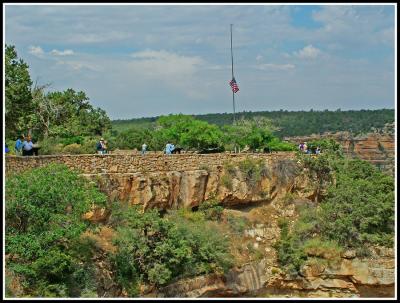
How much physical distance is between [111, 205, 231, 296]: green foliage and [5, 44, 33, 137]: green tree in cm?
613

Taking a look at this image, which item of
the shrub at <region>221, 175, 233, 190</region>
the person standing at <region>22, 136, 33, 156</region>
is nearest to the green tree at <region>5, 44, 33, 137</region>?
the person standing at <region>22, 136, 33, 156</region>

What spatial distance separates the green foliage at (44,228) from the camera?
14.8m

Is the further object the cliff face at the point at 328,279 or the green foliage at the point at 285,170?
the green foliage at the point at 285,170

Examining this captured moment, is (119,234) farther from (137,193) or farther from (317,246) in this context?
(317,246)

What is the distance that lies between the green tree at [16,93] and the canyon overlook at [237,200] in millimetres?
4952

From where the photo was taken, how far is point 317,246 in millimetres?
22234

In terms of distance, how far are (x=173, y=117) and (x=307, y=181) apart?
1114cm

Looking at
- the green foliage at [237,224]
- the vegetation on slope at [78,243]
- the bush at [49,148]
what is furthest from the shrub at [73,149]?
the green foliage at [237,224]

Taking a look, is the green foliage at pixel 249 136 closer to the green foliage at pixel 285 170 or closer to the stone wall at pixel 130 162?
the green foliage at pixel 285 170

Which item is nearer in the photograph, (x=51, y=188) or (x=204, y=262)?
(x=51, y=188)

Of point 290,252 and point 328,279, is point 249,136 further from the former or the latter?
point 328,279

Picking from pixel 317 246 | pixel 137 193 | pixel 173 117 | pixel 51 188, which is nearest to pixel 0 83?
pixel 51 188

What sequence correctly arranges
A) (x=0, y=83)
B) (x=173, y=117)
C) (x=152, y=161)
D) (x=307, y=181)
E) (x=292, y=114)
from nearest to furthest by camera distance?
(x=0, y=83) < (x=152, y=161) < (x=307, y=181) < (x=173, y=117) < (x=292, y=114)

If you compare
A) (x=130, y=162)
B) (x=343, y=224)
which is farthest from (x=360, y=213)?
(x=130, y=162)
